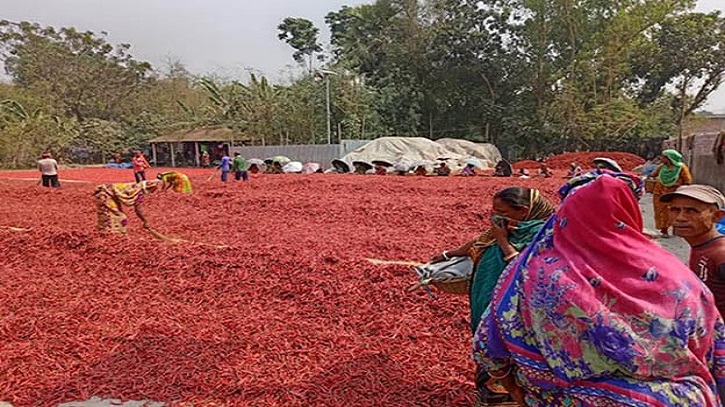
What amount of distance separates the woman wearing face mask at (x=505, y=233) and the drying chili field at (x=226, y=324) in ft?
2.97

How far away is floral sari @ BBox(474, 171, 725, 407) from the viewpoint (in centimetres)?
141

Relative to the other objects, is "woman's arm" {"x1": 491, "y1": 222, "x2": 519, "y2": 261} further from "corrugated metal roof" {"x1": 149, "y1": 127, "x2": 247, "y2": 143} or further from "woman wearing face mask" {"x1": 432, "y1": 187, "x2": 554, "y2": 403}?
"corrugated metal roof" {"x1": 149, "y1": 127, "x2": 247, "y2": 143}

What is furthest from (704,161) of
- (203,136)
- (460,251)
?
(203,136)

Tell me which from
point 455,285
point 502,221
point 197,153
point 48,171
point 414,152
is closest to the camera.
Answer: point 502,221

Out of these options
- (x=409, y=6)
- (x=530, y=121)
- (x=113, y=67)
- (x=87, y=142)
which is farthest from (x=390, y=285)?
(x=113, y=67)

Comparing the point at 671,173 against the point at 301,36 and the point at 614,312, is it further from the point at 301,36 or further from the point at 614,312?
the point at 301,36

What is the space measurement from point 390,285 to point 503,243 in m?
2.34

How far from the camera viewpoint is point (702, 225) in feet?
6.98

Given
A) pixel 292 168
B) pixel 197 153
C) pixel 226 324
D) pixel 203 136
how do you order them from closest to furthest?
pixel 226 324, pixel 292 168, pixel 203 136, pixel 197 153

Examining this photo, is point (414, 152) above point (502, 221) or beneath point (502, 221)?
above

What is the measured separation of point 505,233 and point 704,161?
12874mm

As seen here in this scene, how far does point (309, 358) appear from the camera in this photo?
3.40 metres

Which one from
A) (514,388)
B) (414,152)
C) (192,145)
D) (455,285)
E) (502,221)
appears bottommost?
(514,388)

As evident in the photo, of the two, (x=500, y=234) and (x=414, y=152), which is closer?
(x=500, y=234)
